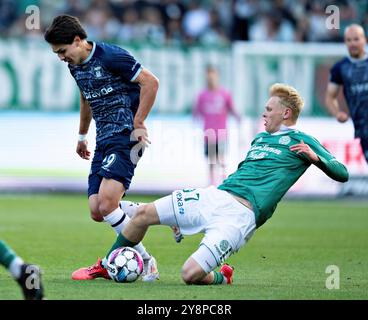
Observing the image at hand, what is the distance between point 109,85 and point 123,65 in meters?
0.24

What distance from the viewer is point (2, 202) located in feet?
59.5

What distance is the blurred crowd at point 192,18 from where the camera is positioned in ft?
72.6

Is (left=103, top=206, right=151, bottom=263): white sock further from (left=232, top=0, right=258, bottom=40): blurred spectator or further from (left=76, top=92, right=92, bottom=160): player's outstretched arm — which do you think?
(left=232, top=0, right=258, bottom=40): blurred spectator

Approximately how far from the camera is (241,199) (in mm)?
8352

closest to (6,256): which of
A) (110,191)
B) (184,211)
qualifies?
(184,211)

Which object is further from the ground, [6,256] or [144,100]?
[144,100]

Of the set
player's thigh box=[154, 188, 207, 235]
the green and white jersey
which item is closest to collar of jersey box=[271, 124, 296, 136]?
the green and white jersey

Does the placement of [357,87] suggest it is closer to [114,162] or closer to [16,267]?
[114,162]

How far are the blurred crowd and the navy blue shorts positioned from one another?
41.7 feet

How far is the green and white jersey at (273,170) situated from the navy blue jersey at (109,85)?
128 centimetres

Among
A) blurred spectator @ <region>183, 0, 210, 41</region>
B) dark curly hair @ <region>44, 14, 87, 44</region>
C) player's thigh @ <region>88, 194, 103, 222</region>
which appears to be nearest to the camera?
dark curly hair @ <region>44, 14, 87, 44</region>

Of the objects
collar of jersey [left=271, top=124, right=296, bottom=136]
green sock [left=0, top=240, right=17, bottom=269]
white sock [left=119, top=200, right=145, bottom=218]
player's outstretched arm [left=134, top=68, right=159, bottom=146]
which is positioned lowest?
white sock [left=119, top=200, right=145, bottom=218]

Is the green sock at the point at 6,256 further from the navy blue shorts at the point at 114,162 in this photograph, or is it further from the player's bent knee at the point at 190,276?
the navy blue shorts at the point at 114,162

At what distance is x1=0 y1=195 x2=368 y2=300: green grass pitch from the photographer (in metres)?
7.86
